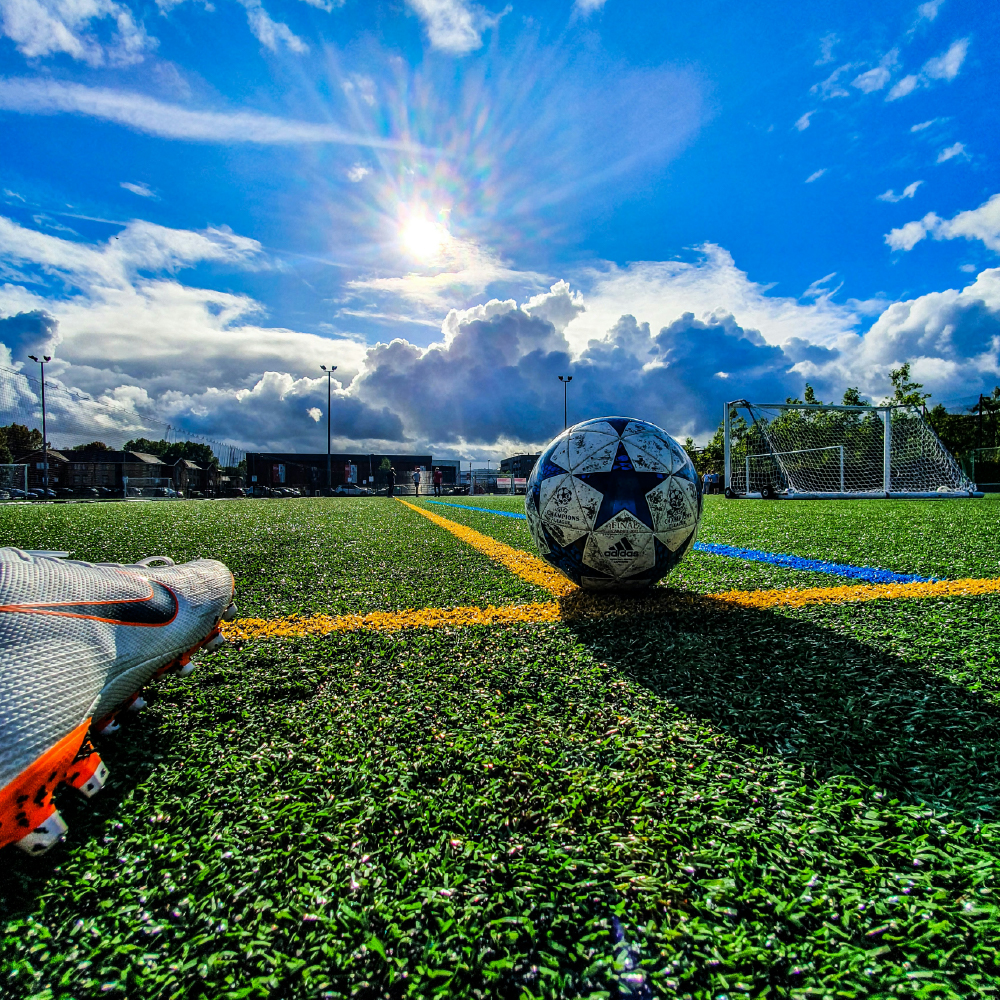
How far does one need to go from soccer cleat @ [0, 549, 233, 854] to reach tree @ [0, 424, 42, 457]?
73.6m

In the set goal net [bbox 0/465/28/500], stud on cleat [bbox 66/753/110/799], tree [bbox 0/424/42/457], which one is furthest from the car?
stud on cleat [bbox 66/753/110/799]

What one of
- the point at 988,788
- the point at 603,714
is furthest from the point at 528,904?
the point at 988,788

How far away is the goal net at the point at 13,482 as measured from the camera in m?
27.6

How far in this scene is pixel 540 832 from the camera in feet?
3.67

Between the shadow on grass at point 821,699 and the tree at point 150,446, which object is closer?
the shadow on grass at point 821,699

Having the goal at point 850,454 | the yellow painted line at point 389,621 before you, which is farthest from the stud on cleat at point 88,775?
the goal at point 850,454

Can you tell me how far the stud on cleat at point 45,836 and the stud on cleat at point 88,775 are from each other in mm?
92

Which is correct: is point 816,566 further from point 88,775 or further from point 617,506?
point 88,775

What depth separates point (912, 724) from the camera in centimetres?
155

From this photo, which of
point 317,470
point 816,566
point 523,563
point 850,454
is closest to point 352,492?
point 317,470

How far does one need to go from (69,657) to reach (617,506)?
2.27m

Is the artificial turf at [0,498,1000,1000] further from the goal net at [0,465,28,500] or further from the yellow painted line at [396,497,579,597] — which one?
the goal net at [0,465,28,500]

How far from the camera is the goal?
14.5 metres

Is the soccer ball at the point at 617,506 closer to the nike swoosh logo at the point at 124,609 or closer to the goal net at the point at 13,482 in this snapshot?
the nike swoosh logo at the point at 124,609
